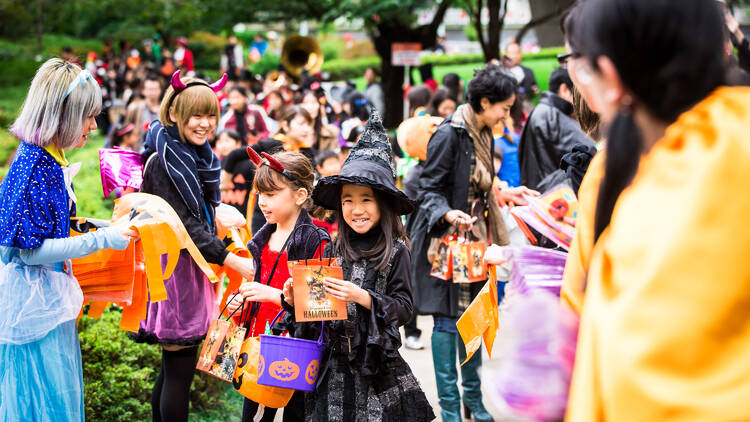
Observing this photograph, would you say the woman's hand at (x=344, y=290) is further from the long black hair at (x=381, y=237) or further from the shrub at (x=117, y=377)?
the shrub at (x=117, y=377)

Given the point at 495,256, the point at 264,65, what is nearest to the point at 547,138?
the point at 495,256

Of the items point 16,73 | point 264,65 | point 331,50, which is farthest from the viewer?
point 331,50

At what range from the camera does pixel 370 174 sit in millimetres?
3682

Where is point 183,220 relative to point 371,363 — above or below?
above

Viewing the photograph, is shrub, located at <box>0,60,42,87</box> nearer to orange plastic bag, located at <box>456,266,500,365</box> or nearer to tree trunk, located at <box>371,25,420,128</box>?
tree trunk, located at <box>371,25,420,128</box>

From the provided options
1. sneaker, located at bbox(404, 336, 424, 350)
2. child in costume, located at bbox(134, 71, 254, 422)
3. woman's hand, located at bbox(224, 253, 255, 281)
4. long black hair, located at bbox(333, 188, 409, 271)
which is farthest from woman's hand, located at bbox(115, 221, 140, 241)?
sneaker, located at bbox(404, 336, 424, 350)

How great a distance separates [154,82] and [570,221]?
9190 millimetres

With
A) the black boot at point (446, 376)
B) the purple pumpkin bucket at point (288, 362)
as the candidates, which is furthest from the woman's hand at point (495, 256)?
the black boot at point (446, 376)

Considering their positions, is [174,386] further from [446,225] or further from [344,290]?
[446,225]

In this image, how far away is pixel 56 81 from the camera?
140 inches

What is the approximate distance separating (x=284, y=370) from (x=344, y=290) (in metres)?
0.47

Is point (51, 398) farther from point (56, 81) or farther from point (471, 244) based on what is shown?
point (471, 244)

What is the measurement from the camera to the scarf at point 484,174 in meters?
5.12

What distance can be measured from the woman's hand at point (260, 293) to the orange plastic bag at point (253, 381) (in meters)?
0.20
